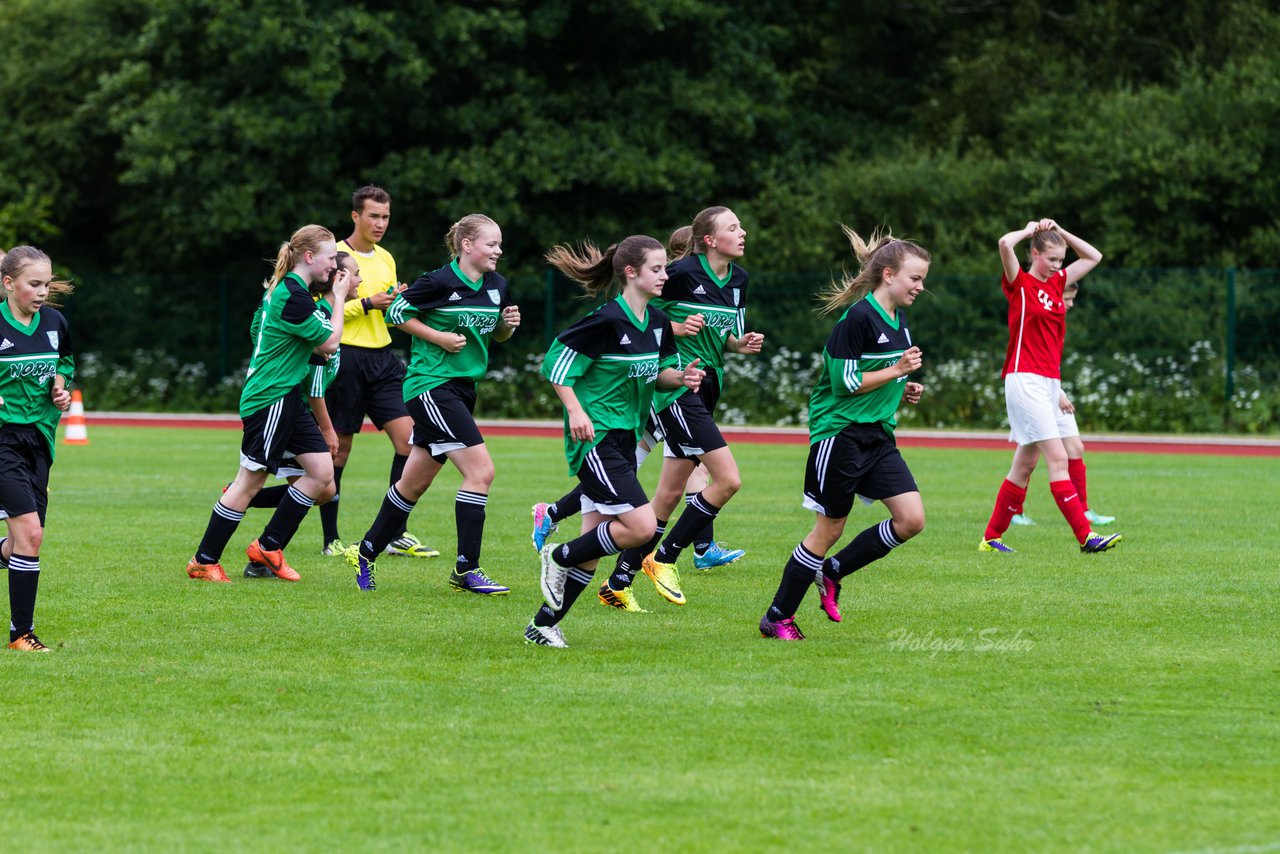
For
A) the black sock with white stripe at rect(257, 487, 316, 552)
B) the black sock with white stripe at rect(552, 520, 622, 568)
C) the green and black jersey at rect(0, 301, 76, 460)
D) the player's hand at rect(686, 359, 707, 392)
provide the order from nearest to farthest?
1. the black sock with white stripe at rect(552, 520, 622, 568)
2. the green and black jersey at rect(0, 301, 76, 460)
3. the player's hand at rect(686, 359, 707, 392)
4. the black sock with white stripe at rect(257, 487, 316, 552)

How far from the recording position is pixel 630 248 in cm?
744

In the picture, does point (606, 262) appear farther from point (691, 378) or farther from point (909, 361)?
point (909, 361)

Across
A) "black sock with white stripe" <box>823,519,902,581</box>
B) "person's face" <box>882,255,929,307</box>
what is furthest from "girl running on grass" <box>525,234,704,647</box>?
"black sock with white stripe" <box>823,519,902,581</box>

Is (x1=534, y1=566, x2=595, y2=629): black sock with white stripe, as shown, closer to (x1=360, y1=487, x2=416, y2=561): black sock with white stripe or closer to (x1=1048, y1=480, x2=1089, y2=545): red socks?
(x1=360, y1=487, x2=416, y2=561): black sock with white stripe

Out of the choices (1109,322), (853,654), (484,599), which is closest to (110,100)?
(1109,322)

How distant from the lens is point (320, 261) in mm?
9391

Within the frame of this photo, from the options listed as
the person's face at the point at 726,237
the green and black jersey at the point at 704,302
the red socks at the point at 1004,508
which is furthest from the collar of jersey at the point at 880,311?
the red socks at the point at 1004,508

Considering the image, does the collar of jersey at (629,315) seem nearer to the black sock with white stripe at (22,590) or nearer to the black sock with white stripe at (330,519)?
the black sock with white stripe at (22,590)

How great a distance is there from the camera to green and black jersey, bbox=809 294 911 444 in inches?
297

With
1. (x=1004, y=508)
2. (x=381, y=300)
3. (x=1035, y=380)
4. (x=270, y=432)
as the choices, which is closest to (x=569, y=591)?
(x=270, y=432)

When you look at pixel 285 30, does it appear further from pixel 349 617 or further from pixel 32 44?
pixel 349 617

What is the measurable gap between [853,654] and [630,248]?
1962mm

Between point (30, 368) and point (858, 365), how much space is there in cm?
354

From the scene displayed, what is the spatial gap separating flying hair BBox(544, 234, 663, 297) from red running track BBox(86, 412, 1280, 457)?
14769 millimetres
